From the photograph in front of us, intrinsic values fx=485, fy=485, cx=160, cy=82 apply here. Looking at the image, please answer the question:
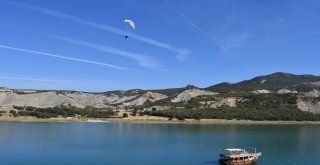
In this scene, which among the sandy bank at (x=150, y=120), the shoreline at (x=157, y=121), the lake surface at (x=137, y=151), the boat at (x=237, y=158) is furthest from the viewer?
the shoreline at (x=157, y=121)

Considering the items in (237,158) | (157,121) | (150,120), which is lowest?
(237,158)

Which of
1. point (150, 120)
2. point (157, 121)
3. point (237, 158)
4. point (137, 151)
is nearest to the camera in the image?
point (237, 158)

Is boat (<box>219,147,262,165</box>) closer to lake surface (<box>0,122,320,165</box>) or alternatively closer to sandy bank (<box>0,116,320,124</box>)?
lake surface (<box>0,122,320,165</box>)

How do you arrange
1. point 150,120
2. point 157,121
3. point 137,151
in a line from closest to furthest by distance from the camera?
point 137,151, point 157,121, point 150,120

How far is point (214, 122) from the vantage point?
631 ft

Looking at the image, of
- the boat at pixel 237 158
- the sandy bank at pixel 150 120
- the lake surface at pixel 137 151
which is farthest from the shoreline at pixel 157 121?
the boat at pixel 237 158

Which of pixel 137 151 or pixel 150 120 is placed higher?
pixel 150 120

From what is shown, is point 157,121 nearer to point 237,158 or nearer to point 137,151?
point 137,151

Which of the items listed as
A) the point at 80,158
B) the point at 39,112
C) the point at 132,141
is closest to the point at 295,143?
the point at 132,141

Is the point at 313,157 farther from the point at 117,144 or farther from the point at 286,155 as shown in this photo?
the point at 117,144

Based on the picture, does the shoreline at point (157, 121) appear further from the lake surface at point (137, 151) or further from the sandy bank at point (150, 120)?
the lake surface at point (137, 151)

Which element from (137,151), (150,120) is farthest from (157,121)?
(137,151)

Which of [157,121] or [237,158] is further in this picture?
[157,121]

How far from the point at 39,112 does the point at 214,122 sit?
2768 inches
